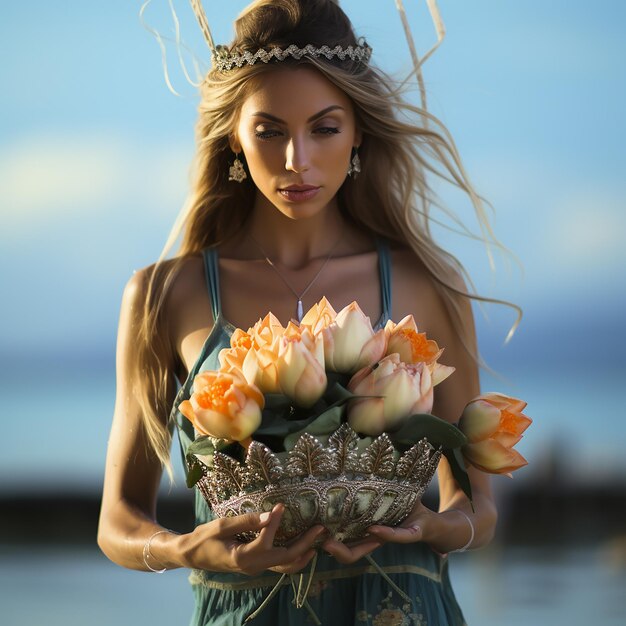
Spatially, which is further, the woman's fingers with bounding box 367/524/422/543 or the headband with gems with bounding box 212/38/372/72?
the headband with gems with bounding box 212/38/372/72

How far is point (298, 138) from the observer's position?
8.29 feet

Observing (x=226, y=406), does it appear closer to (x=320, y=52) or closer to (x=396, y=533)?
(x=396, y=533)

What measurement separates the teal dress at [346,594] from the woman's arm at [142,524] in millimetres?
152

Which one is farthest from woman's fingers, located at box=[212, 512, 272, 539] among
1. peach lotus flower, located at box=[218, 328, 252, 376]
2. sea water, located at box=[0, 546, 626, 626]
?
sea water, located at box=[0, 546, 626, 626]

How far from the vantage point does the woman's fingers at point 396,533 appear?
210 centimetres

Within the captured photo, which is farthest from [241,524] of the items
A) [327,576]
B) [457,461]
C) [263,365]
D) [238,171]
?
[238,171]

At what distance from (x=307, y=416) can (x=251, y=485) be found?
134mm

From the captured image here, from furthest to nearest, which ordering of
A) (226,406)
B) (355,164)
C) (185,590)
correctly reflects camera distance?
(185,590), (355,164), (226,406)

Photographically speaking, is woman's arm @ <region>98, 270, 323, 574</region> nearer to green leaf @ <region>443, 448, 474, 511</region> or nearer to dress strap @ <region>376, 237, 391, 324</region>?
green leaf @ <region>443, 448, 474, 511</region>

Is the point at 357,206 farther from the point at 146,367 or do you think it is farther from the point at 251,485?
the point at 251,485

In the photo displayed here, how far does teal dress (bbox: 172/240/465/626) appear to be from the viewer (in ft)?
8.04

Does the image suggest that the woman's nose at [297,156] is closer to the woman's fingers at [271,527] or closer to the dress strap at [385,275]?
the dress strap at [385,275]

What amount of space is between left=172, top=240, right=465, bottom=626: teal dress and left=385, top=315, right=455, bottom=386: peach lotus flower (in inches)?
19.2

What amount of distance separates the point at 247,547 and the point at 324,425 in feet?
0.83
